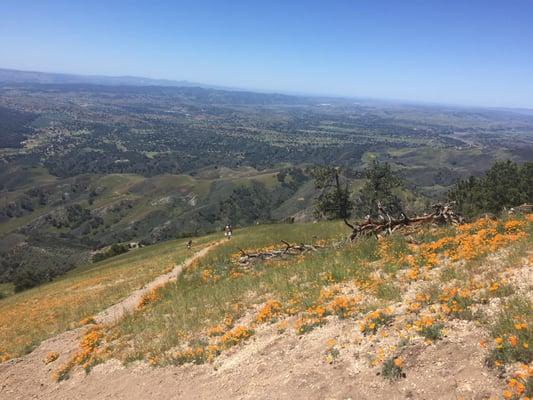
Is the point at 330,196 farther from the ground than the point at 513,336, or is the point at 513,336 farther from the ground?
the point at 513,336

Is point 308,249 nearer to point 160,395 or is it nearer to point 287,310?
point 287,310

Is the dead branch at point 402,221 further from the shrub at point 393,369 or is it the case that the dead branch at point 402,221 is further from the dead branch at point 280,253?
the shrub at point 393,369

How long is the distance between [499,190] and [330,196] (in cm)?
2581

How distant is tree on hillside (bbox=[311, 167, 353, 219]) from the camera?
6353 centimetres

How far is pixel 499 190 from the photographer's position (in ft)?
213

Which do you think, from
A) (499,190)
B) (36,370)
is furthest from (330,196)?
(36,370)

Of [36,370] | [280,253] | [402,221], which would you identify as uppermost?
[402,221]

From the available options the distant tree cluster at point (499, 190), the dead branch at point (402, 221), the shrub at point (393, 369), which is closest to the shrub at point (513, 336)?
the shrub at point (393, 369)

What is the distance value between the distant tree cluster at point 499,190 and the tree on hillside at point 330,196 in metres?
16.1

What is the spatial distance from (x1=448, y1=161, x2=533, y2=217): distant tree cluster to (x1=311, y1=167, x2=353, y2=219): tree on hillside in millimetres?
16084

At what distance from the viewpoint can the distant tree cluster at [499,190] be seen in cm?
6138

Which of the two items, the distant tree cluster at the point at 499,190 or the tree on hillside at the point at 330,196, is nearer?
the distant tree cluster at the point at 499,190

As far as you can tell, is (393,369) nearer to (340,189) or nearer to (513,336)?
(513,336)

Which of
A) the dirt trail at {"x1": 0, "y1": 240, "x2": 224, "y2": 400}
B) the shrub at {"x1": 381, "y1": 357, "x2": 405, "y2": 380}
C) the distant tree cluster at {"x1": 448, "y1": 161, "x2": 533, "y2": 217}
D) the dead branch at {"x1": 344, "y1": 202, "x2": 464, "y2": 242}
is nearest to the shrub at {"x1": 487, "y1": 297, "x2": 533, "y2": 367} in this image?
the shrub at {"x1": 381, "y1": 357, "x2": 405, "y2": 380}
